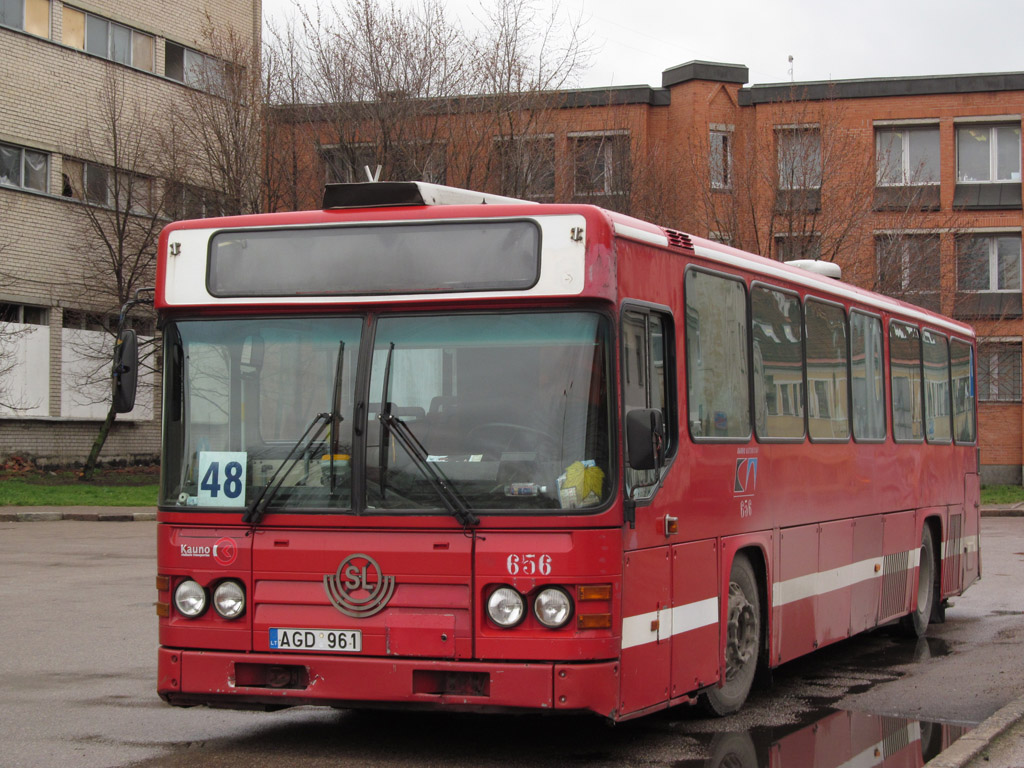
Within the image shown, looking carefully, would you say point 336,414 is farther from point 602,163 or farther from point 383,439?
point 602,163

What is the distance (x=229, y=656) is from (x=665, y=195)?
25.5 m


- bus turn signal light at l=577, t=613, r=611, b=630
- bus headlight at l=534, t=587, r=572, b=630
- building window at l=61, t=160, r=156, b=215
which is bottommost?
bus turn signal light at l=577, t=613, r=611, b=630

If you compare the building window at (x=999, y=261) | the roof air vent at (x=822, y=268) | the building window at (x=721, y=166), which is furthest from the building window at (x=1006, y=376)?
the roof air vent at (x=822, y=268)

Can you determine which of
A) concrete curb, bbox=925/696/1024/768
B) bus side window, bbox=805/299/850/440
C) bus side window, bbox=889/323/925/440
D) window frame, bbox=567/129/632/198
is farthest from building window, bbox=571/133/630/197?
concrete curb, bbox=925/696/1024/768

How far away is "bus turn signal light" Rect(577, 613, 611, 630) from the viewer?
6621 millimetres

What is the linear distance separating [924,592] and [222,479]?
26.3ft

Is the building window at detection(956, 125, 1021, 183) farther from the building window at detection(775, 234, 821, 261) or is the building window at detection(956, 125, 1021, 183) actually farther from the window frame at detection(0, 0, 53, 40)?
the window frame at detection(0, 0, 53, 40)

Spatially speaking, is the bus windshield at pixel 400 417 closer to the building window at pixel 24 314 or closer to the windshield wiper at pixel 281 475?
the windshield wiper at pixel 281 475

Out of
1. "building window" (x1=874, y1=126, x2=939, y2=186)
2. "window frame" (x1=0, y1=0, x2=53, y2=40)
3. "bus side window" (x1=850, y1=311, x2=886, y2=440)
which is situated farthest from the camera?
"building window" (x1=874, y1=126, x2=939, y2=186)

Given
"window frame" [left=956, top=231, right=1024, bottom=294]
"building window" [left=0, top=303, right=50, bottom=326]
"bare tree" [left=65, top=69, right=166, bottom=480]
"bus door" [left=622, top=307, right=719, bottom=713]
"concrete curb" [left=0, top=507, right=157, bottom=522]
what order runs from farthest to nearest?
"window frame" [left=956, top=231, right=1024, bottom=294] → "bare tree" [left=65, top=69, right=166, bottom=480] → "building window" [left=0, top=303, right=50, bottom=326] → "concrete curb" [left=0, top=507, right=157, bottom=522] → "bus door" [left=622, top=307, right=719, bottom=713]

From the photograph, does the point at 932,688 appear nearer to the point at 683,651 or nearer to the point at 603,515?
the point at 683,651

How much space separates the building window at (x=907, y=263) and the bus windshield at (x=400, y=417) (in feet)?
86.8

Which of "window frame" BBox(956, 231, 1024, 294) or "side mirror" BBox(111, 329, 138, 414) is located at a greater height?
"window frame" BBox(956, 231, 1024, 294)

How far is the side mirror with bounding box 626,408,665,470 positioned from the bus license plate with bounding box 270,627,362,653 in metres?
1.63
